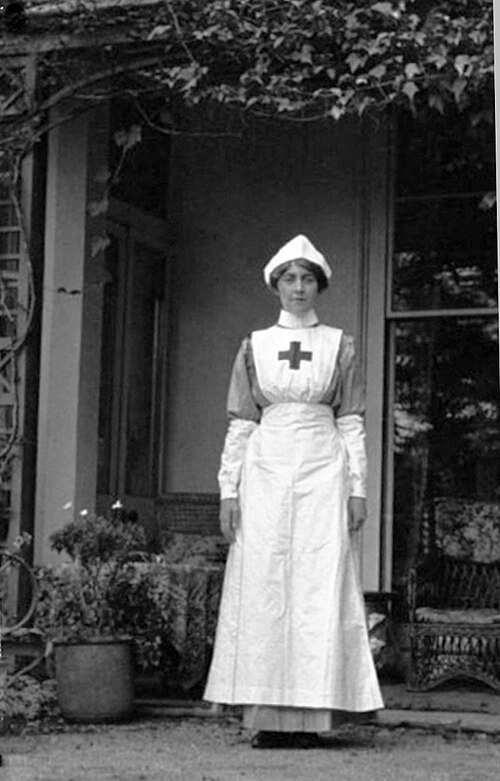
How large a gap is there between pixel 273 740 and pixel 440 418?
2939mm

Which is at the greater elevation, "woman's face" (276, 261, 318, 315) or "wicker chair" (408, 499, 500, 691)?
"woman's face" (276, 261, 318, 315)

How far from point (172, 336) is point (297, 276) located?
9.82 feet

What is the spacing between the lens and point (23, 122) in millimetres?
7586

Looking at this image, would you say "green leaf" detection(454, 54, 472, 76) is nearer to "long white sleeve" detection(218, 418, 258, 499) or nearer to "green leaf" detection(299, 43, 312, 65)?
"green leaf" detection(299, 43, 312, 65)

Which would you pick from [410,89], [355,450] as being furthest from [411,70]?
[355,450]

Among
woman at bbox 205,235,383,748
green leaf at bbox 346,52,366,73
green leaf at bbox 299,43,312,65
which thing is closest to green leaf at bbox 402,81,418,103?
green leaf at bbox 346,52,366,73

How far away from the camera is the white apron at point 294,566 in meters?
6.14

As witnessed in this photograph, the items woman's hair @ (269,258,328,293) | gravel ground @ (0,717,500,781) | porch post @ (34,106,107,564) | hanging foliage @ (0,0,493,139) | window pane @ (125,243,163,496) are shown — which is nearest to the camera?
gravel ground @ (0,717,500,781)

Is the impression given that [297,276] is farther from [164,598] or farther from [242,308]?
[242,308]

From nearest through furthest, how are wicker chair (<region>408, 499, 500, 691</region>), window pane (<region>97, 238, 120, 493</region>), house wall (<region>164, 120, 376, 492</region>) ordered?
1. wicker chair (<region>408, 499, 500, 691</region>)
2. window pane (<region>97, 238, 120, 493</region>)
3. house wall (<region>164, 120, 376, 492</region>)

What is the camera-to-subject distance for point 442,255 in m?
8.76

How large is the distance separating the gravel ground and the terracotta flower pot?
0.31 ft

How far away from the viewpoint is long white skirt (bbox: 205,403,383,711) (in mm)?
6133

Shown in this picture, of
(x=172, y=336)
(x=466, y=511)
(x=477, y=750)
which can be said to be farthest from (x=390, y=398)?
(x=477, y=750)
